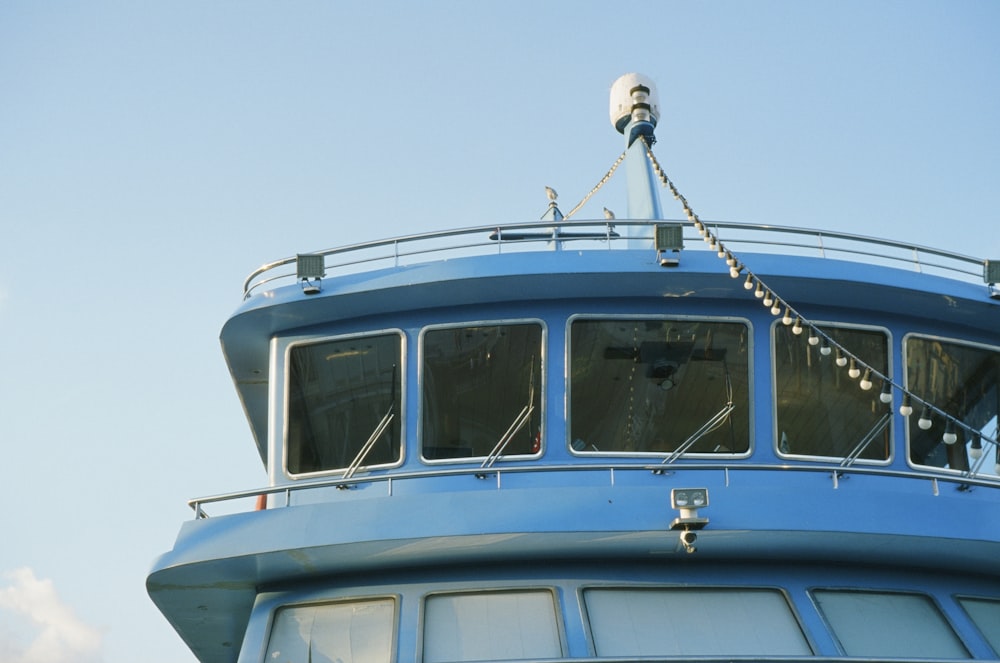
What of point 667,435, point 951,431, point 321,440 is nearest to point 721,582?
point 667,435

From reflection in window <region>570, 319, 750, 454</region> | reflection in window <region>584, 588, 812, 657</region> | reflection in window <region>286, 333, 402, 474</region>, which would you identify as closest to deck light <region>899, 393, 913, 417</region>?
reflection in window <region>570, 319, 750, 454</region>

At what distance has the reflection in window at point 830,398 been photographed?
12.4 metres

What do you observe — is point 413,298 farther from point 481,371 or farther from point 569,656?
point 569,656

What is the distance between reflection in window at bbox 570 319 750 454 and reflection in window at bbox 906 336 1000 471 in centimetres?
175

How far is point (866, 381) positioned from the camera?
12344 millimetres

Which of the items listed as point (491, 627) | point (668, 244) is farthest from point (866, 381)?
point (491, 627)

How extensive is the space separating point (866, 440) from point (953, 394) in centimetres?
116

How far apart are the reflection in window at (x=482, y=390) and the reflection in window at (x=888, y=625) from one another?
9.70 ft

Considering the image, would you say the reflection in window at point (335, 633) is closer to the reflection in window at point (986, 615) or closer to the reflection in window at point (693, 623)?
the reflection in window at point (693, 623)

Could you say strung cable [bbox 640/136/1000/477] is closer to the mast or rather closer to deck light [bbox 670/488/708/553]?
deck light [bbox 670/488/708/553]

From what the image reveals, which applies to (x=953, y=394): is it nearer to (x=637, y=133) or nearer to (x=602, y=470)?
(x=602, y=470)

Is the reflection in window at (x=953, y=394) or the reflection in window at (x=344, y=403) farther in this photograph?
the reflection in window at (x=953, y=394)

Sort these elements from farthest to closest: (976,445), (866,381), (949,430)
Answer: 1. (976,445)
2. (949,430)
3. (866,381)

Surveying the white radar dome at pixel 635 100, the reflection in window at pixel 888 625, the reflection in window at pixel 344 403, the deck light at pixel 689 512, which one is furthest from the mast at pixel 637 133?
the reflection in window at pixel 888 625
